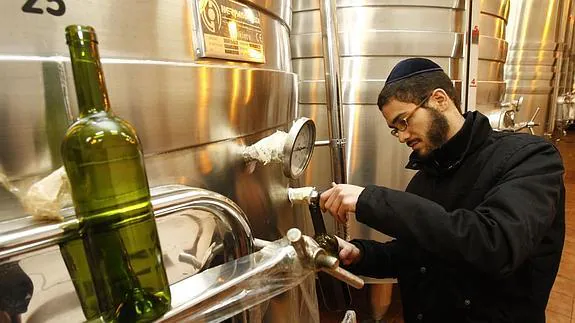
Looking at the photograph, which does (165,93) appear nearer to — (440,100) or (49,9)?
(49,9)

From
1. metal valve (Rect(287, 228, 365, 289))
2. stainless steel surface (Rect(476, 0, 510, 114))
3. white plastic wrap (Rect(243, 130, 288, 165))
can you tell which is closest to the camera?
metal valve (Rect(287, 228, 365, 289))

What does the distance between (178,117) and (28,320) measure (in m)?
0.26

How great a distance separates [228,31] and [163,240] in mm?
321

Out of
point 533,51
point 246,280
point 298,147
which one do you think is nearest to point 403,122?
point 298,147

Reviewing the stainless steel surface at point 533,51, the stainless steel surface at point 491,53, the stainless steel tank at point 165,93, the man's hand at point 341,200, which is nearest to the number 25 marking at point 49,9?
the stainless steel tank at point 165,93

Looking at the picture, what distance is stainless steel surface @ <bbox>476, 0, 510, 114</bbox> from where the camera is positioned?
1.67m

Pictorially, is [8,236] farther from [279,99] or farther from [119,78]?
[279,99]

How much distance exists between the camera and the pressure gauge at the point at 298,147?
0.61 m

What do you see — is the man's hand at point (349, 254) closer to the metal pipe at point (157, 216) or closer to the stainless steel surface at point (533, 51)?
the metal pipe at point (157, 216)

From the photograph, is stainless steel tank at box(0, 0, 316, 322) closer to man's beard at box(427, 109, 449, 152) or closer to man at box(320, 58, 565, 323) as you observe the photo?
man at box(320, 58, 565, 323)

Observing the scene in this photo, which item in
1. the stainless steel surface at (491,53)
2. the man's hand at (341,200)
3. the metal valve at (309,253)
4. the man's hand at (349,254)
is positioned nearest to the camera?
the metal valve at (309,253)

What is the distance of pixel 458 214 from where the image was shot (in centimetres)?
68

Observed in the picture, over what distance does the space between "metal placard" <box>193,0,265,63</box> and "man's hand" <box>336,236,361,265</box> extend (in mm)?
588

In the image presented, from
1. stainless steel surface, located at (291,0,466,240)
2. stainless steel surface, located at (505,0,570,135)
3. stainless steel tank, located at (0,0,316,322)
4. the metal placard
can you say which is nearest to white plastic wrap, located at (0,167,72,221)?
stainless steel tank, located at (0,0,316,322)
